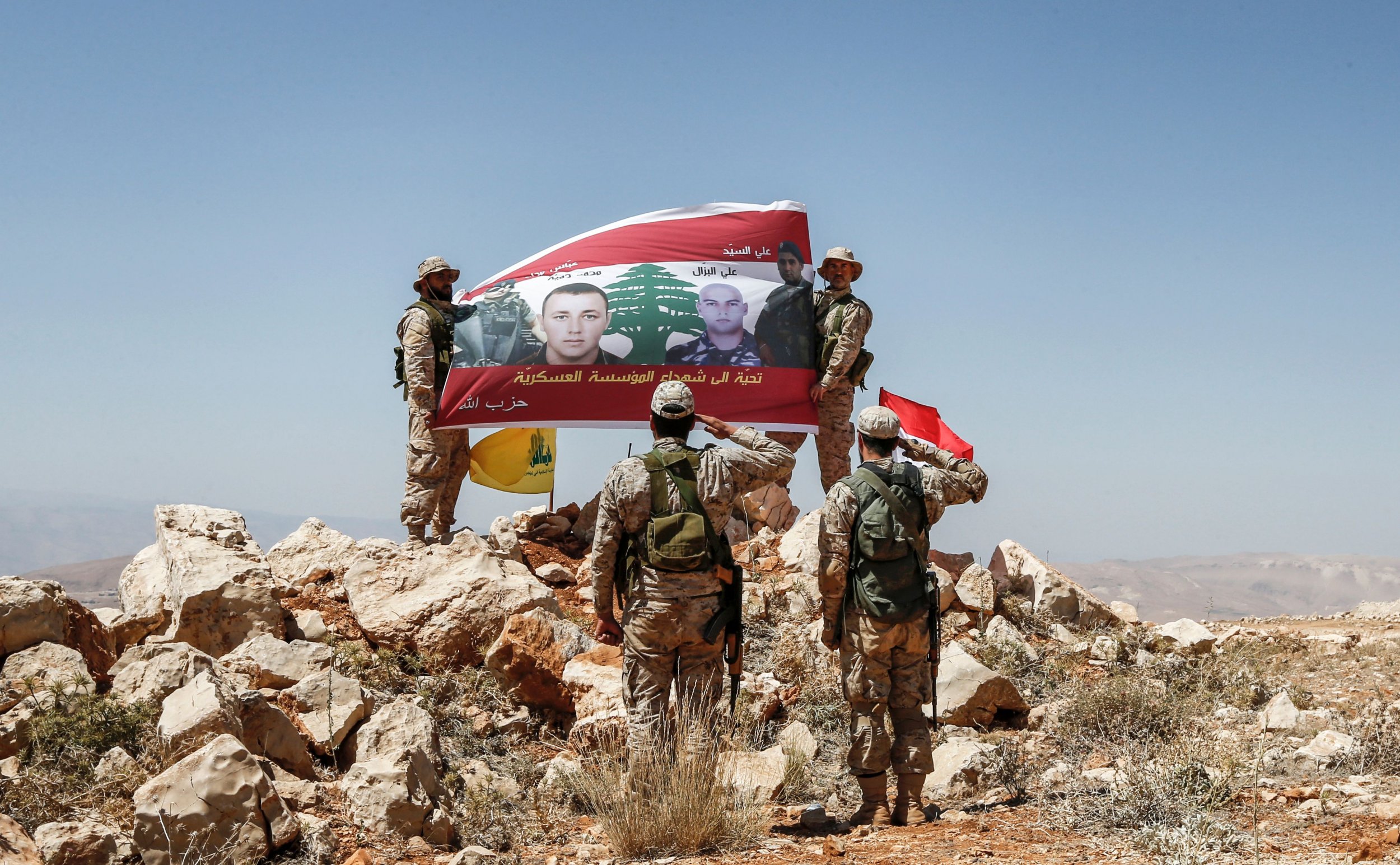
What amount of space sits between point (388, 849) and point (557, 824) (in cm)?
93

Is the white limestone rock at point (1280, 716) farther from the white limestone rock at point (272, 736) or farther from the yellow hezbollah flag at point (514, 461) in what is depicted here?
the yellow hezbollah flag at point (514, 461)

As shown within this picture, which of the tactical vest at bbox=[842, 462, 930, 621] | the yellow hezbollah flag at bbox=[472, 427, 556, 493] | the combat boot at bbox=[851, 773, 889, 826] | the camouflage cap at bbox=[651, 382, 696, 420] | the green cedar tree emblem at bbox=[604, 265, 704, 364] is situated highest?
the green cedar tree emblem at bbox=[604, 265, 704, 364]

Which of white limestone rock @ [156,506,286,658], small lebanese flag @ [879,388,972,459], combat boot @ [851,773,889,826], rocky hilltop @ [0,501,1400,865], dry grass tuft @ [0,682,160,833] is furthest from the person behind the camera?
small lebanese flag @ [879,388,972,459]

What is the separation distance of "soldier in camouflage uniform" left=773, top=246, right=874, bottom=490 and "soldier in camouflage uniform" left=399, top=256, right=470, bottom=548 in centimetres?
310

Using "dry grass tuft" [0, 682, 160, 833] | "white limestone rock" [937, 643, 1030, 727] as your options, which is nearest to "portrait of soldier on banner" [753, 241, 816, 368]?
"white limestone rock" [937, 643, 1030, 727]

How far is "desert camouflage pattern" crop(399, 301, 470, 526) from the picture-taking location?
9.36 m

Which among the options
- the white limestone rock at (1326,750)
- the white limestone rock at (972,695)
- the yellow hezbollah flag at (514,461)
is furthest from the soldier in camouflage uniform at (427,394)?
the white limestone rock at (1326,750)

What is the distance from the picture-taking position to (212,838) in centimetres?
480

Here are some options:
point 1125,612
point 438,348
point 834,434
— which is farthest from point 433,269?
point 1125,612

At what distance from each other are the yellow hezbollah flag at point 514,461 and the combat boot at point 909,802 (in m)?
5.16

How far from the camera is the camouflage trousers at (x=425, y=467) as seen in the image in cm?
945

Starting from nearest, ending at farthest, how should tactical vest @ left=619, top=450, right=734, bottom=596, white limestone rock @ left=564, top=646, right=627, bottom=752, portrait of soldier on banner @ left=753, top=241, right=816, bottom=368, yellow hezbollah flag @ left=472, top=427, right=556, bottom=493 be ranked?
tactical vest @ left=619, top=450, right=734, bottom=596 → white limestone rock @ left=564, top=646, right=627, bottom=752 → portrait of soldier on banner @ left=753, top=241, right=816, bottom=368 → yellow hezbollah flag @ left=472, top=427, right=556, bottom=493

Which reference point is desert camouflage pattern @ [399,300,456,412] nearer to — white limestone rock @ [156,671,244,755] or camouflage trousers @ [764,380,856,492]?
camouflage trousers @ [764,380,856,492]

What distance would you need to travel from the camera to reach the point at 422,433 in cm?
947
